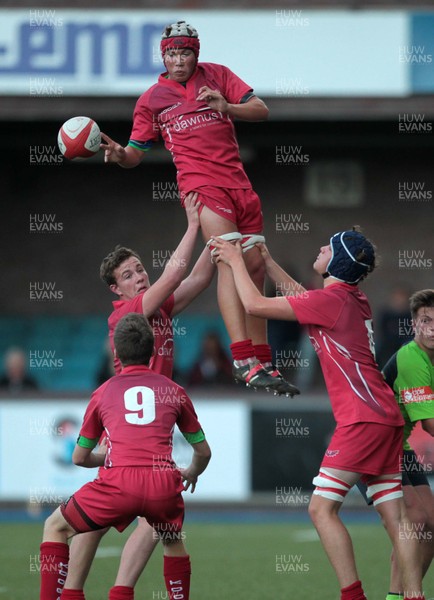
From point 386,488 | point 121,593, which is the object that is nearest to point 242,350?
point 386,488

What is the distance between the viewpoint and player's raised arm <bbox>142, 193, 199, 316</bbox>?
6863 millimetres

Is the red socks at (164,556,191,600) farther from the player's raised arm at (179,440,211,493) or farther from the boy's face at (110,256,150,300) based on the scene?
the boy's face at (110,256,150,300)

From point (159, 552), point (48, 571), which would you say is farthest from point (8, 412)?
point (48, 571)

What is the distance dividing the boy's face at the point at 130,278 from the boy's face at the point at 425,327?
1693 millimetres

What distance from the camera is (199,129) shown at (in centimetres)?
712

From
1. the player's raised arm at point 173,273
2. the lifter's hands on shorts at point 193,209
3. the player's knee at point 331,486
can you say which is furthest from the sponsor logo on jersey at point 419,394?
the lifter's hands on shorts at point 193,209

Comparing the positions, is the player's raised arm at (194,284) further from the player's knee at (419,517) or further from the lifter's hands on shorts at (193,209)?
the player's knee at (419,517)

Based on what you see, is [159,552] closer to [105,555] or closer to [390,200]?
[105,555]

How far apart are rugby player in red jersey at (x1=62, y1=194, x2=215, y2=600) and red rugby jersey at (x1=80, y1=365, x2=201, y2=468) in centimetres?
56

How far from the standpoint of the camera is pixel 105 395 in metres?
6.29

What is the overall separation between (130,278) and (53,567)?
76.0 inches

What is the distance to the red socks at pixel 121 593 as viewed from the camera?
6.75 metres

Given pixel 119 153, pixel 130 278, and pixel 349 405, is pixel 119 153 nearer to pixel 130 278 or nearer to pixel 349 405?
pixel 130 278

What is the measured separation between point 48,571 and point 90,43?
9328mm
